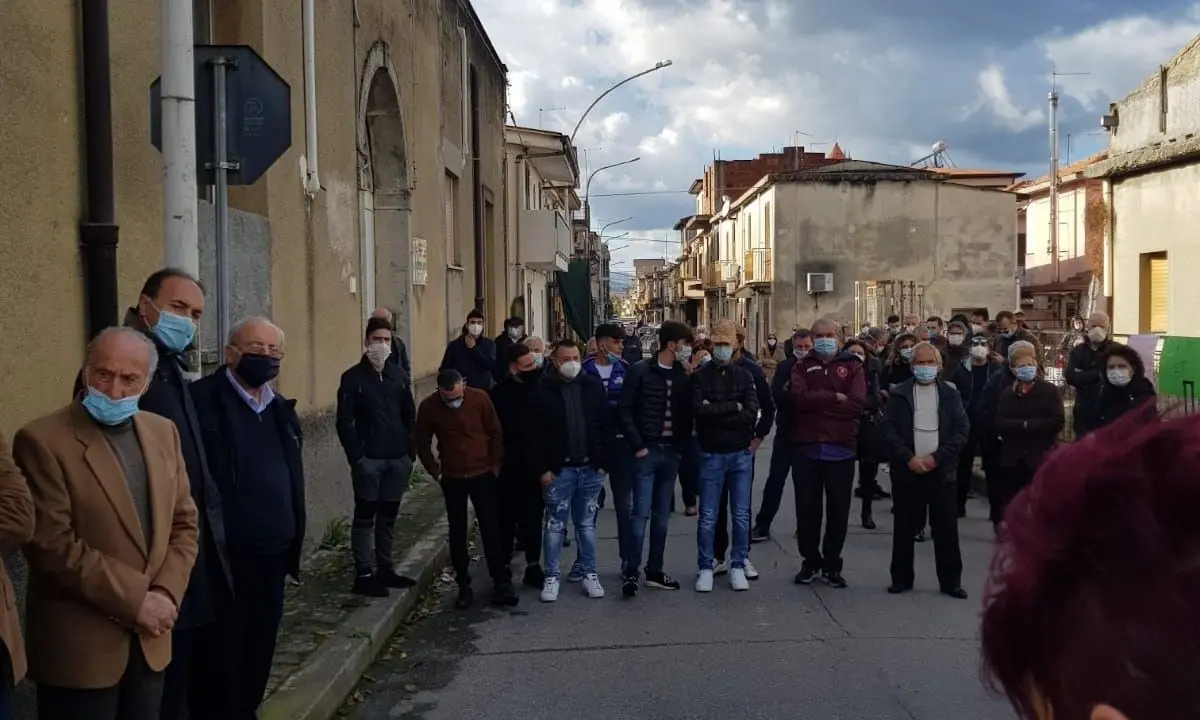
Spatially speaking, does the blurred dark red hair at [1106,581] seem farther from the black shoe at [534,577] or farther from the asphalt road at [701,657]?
the black shoe at [534,577]

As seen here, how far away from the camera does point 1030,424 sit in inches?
338

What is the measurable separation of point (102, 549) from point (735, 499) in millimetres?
5563

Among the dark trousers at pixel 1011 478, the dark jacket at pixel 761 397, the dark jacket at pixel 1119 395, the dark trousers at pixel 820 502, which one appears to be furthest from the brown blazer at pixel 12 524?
the dark jacket at pixel 1119 395

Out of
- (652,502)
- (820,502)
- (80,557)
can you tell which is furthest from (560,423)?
(80,557)

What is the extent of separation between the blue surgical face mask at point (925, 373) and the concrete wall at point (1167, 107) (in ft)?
30.1

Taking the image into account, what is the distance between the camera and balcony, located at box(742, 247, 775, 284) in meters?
43.2

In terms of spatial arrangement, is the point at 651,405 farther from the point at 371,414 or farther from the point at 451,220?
the point at 451,220

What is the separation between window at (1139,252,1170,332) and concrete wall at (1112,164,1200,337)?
8 cm

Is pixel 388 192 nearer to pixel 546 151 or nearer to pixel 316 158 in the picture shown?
pixel 316 158

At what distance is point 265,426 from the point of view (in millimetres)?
5090

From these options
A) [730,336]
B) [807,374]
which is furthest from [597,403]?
[807,374]

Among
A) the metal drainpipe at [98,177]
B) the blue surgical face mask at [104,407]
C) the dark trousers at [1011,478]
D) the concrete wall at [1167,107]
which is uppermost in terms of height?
the concrete wall at [1167,107]

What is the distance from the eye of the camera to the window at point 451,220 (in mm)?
16888

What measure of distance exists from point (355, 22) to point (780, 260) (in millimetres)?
32966
